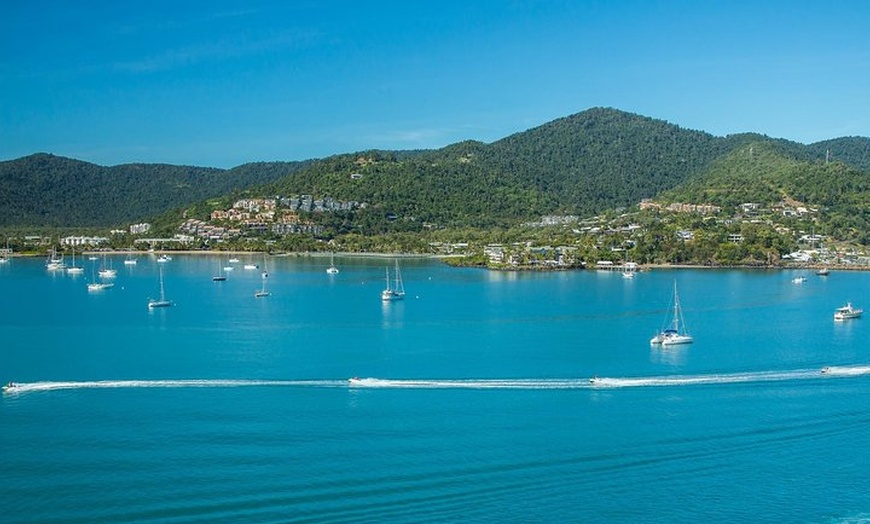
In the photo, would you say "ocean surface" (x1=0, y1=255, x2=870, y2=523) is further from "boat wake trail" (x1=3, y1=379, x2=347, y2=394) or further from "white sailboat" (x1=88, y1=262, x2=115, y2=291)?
"white sailboat" (x1=88, y1=262, x2=115, y2=291)

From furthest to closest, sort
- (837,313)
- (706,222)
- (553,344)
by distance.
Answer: (706,222) → (837,313) → (553,344)

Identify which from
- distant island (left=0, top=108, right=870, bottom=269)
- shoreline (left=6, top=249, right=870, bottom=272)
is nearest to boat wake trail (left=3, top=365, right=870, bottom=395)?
shoreline (left=6, top=249, right=870, bottom=272)

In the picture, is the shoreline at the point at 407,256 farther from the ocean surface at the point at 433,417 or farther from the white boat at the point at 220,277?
the ocean surface at the point at 433,417

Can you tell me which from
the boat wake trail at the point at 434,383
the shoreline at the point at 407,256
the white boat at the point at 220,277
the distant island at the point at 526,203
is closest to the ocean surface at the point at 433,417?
the boat wake trail at the point at 434,383

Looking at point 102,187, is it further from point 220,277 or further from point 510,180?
point 220,277

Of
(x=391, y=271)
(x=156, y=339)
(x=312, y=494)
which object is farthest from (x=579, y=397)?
(x=391, y=271)

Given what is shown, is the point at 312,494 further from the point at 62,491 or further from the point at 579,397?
the point at 579,397

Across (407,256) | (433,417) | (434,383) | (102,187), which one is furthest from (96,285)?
(102,187)
